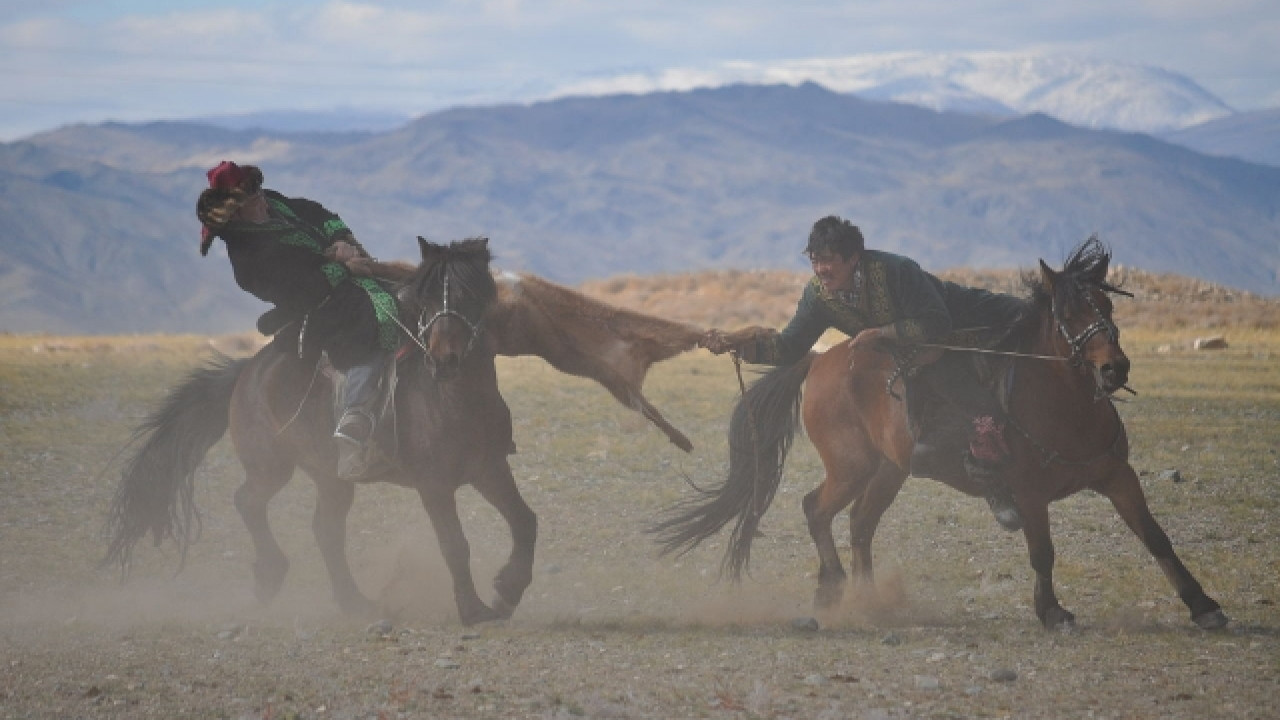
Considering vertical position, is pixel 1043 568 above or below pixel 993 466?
below

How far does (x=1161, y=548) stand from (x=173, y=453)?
794cm

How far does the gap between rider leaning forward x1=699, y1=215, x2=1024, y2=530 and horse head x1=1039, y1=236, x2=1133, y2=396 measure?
20.5 inches

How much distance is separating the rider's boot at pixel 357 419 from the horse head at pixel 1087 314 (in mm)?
4496

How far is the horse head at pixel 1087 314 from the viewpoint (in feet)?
26.3

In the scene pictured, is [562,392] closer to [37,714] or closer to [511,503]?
[511,503]

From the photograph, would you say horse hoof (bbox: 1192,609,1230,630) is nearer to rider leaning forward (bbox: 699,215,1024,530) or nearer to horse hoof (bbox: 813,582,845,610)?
rider leaning forward (bbox: 699,215,1024,530)

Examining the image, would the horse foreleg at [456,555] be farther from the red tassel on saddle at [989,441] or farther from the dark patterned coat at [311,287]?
the red tassel on saddle at [989,441]

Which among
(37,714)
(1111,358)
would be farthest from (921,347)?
(37,714)

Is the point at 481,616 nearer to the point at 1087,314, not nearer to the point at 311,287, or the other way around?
the point at 311,287

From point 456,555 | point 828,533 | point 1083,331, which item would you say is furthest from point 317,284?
point 1083,331

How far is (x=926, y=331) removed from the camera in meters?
8.66

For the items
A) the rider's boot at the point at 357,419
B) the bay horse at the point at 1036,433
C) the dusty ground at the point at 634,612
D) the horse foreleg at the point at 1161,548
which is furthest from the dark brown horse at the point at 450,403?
the horse foreleg at the point at 1161,548

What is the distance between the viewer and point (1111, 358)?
795 centimetres

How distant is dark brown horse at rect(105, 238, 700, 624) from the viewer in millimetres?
8500
